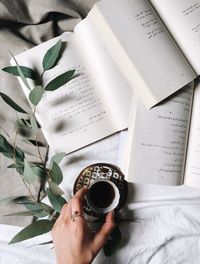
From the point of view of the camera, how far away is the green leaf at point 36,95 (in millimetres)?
789

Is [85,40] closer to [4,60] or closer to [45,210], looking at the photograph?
[4,60]

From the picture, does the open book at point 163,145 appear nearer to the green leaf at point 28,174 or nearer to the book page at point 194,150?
the book page at point 194,150

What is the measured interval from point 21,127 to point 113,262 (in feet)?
1.03

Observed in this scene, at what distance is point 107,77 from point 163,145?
0.58 feet

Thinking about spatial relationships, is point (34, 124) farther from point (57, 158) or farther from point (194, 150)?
point (194, 150)

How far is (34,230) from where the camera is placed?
0.76m

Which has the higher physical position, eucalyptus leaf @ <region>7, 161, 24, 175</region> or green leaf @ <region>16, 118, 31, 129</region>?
green leaf @ <region>16, 118, 31, 129</region>

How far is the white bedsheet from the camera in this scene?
780 millimetres

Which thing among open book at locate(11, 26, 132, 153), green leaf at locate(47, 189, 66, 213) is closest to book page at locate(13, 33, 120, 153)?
open book at locate(11, 26, 132, 153)

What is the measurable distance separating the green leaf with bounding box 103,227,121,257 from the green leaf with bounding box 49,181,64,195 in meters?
0.12

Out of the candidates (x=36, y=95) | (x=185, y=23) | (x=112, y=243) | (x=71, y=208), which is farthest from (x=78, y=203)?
(x=185, y=23)

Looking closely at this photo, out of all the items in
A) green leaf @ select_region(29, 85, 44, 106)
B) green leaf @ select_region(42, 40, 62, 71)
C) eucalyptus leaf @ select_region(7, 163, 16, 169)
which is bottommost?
eucalyptus leaf @ select_region(7, 163, 16, 169)

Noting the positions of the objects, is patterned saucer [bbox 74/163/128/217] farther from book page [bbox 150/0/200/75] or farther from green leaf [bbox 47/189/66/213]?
book page [bbox 150/0/200/75]

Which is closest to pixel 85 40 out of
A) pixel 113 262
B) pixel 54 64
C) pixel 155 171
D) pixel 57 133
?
pixel 54 64
